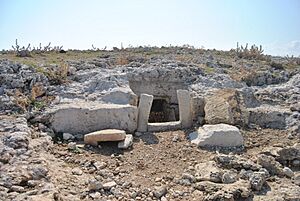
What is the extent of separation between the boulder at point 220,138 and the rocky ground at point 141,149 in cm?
19

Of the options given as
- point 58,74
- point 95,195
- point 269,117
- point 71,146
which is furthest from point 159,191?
point 58,74

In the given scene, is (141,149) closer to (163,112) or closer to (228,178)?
(228,178)

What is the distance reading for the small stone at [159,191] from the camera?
5653 mm

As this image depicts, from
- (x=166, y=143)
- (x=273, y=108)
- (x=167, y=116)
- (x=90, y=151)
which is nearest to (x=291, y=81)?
(x=273, y=108)

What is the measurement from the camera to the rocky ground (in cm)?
564

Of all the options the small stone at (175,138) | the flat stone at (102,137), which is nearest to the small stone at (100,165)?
the flat stone at (102,137)

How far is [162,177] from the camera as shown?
629 centimetres

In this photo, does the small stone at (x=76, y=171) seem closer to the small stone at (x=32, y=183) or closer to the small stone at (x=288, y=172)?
the small stone at (x=32, y=183)

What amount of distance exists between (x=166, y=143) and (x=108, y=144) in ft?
4.21

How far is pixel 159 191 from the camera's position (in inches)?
224

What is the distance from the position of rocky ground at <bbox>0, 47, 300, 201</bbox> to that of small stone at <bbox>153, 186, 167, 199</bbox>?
0.02m

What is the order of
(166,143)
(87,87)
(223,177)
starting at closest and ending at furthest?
(223,177) → (166,143) → (87,87)

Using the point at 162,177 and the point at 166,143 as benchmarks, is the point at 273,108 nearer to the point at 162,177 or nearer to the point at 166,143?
the point at 166,143

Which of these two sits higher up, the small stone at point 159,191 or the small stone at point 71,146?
the small stone at point 71,146
